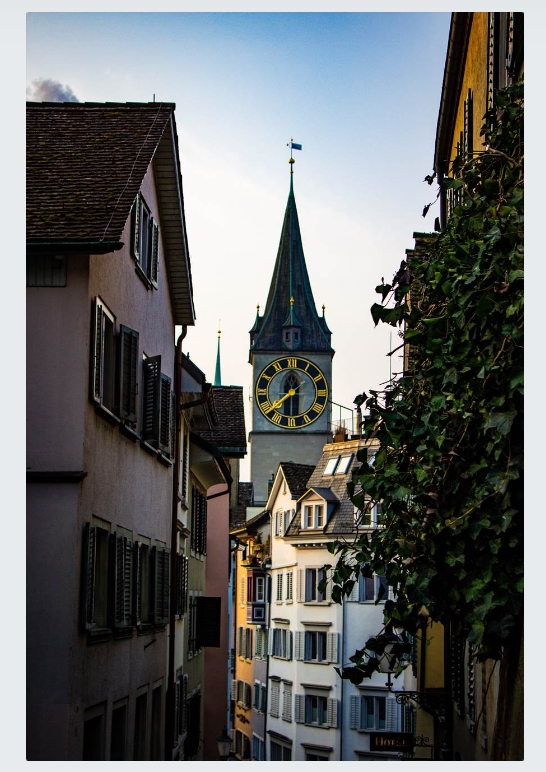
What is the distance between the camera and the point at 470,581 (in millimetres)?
7496

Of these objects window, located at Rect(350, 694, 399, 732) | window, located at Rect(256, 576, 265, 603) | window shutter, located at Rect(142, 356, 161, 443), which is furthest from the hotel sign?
window, located at Rect(256, 576, 265, 603)

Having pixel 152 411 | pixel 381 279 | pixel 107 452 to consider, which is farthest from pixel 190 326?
pixel 381 279

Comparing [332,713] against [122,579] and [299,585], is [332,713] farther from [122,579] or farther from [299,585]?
[122,579]

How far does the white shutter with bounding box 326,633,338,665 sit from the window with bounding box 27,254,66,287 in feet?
107

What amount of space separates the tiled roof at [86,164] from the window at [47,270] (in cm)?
37

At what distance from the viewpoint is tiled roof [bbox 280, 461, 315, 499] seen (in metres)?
46.4

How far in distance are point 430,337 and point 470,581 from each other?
146cm

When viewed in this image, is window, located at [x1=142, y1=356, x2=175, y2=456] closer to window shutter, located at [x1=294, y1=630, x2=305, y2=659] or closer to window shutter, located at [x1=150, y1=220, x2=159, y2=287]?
window shutter, located at [x1=150, y1=220, x2=159, y2=287]

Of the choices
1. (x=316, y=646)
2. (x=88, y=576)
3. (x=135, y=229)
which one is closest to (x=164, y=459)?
(x=135, y=229)

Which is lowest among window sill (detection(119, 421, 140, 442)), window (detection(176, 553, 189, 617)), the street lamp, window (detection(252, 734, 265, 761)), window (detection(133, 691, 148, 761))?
window (detection(252, 734, 265, 761))

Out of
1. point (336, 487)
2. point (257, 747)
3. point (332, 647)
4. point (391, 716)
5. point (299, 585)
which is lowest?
point (257, 747)

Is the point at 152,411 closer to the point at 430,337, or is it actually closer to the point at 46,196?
the point at 46,196

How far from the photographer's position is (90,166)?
1206cm

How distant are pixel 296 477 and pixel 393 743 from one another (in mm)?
28226
